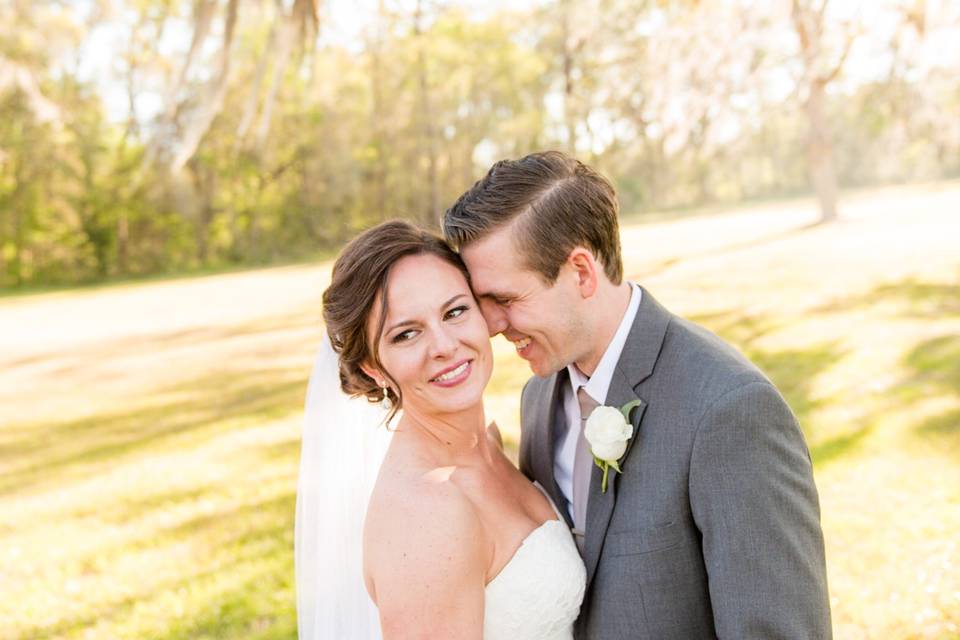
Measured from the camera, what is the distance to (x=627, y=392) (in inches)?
102

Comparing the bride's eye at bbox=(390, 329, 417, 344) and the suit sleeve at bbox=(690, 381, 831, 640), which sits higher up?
the bride's eye at bbox=(390, 329, 417, 344)

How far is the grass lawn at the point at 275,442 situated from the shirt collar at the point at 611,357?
2.64 metres

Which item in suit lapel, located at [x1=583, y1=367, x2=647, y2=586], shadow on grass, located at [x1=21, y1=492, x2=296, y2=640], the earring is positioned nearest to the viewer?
suit lapel, located at [x1=583, y1=367, x2=647, y2=586]

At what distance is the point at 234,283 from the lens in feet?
107

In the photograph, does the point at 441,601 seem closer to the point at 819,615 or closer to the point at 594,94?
the point at 819,615

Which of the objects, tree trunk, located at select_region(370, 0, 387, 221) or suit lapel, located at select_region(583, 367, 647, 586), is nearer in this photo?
suit lapel, located at select_region(583, 367, 647, 586)

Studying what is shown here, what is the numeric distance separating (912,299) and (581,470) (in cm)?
1109

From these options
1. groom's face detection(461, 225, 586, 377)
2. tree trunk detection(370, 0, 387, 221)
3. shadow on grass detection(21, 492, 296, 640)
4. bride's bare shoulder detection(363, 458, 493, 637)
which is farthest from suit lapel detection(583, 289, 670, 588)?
tree trunk detection(370, 0, 387, 221)

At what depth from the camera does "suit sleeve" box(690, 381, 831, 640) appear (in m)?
2.17

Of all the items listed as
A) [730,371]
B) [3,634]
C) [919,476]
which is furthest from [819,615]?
[3,634]

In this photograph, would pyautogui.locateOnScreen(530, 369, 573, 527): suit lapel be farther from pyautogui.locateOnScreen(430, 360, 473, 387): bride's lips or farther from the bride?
pyautogui.locateOnScreen(430, 360, 473, 387): bride's lips

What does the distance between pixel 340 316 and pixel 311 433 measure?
89 cm

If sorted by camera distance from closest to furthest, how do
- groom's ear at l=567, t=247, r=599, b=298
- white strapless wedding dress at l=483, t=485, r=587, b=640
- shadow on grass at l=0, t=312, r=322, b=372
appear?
white strapless wedding dress at l=483, t=485, r=587, b=640 → groom's ear at l=567, t=247, r=599, b=298 → shadow on grass at l=0, t=312, r=322, b=372

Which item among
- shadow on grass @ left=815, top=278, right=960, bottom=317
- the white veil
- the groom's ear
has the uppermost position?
the groom's ear
